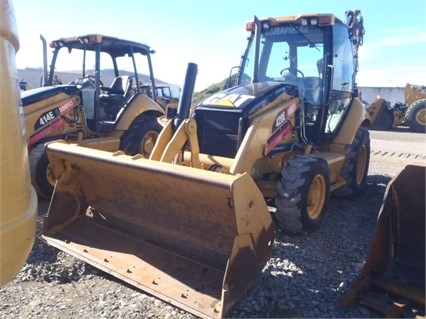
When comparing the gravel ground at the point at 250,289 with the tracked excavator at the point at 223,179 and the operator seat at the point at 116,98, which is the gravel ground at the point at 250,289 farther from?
the operator seat at the point at 116,98

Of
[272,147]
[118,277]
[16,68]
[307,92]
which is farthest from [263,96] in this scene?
[16,68]

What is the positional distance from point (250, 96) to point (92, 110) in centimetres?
349

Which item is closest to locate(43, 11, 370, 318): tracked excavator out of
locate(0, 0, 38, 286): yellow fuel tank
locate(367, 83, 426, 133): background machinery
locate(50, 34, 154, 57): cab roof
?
locate(0, 0, 38, 286): yellow fuel tank

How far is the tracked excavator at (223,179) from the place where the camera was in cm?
297

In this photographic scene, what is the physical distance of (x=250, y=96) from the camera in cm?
425

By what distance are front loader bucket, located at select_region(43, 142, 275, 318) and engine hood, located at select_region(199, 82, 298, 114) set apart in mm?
1282

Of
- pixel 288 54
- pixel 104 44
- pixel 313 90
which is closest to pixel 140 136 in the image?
pixel 104 44

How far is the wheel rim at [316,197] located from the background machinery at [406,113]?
1370 cm

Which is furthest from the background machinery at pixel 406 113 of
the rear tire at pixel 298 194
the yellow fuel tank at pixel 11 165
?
the yellow fuel tank at pixel 11 165

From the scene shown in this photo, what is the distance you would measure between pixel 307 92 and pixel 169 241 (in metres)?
2.86

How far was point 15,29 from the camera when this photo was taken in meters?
1.86

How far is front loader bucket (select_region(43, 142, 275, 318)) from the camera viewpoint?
285 centimetres

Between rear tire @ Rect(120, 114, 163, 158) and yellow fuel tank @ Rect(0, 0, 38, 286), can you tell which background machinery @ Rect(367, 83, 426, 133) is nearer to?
rear tire @ Rect(120, 114, 163, 158)

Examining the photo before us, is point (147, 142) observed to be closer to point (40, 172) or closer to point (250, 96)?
point (40, 172)
